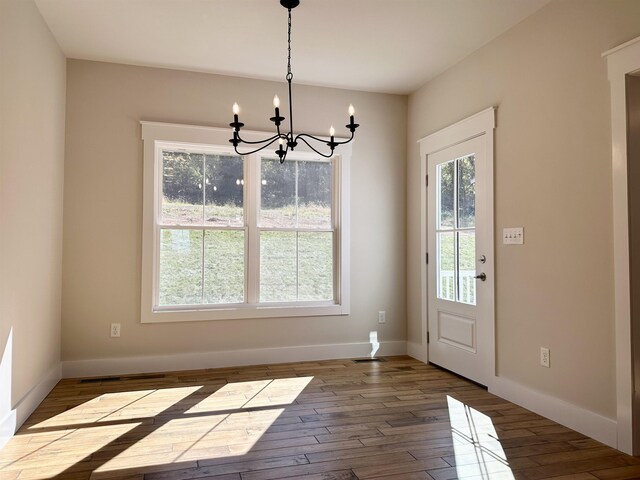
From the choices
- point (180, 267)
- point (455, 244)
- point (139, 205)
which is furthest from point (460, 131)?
point (139, 205)

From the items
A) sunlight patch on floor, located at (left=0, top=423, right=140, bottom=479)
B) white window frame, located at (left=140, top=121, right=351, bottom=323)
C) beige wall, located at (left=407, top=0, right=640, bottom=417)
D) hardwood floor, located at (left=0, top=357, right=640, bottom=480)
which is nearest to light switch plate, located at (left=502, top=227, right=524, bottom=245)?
beige wall, located at (left=407, top=0, right=640, bottom=417)

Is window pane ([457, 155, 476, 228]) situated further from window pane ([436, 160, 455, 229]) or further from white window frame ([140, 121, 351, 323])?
white window frame ([140, 121, 351, 323])

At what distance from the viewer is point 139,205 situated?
14.2ft

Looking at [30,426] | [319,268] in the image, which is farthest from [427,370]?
[30,426]

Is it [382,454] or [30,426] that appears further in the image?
[30,426]

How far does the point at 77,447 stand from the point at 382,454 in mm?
1691

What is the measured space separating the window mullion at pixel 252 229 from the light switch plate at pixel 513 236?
2.26 m

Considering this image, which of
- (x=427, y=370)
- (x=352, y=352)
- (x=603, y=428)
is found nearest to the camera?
(x=603, y=428)

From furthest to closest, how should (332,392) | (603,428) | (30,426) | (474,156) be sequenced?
(474,156) < (332,392) < (30,426) < (603,428)

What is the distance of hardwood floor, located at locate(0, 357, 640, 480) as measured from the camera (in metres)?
2.42

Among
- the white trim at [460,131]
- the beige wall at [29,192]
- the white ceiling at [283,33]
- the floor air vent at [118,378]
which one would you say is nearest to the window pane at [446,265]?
the white trim at [460,131]

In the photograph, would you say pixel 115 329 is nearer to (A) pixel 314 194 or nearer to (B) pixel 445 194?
(A) pixel 314 194

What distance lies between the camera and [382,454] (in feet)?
8.54

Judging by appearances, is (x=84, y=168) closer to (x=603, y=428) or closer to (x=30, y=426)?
(x=30, y=426)
